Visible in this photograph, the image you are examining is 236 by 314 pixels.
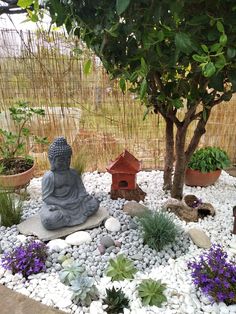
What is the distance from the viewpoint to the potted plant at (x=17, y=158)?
2.48 meters

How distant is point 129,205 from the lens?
2.26 m

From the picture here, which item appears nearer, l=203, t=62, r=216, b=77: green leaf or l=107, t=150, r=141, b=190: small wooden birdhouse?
l=203, t=62, r=216, b=77: green leaf

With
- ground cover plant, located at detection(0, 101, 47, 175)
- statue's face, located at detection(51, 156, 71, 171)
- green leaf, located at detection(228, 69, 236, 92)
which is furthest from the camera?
ground cover plant, located at detection(0, 101, 47, 175)

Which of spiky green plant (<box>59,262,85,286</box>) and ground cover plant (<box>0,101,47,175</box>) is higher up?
ground cover plant (<box>0,101,47,175</box>)

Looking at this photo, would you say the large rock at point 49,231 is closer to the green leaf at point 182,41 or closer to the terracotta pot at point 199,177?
the terracotta pot at point 199,177

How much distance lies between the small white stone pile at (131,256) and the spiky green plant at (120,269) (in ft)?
0.10

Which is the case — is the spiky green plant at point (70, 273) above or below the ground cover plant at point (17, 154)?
below

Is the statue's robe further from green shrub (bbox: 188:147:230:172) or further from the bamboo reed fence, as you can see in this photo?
green shrub (bbox: 188:147:230:172)

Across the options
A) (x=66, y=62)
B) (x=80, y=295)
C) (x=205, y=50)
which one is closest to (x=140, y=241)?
(x=80, y=295)

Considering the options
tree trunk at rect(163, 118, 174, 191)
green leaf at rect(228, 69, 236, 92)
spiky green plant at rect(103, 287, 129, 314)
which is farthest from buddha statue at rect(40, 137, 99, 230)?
green leaf at rect(228, 69, 236, 92)

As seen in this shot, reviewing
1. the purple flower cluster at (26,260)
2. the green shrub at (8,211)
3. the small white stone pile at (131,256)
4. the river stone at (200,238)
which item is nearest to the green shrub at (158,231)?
the small white stone pile at (131,256)

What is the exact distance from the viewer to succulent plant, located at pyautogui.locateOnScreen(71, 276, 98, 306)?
1476 mm

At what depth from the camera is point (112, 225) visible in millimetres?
2051

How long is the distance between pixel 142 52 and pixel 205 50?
326mm
